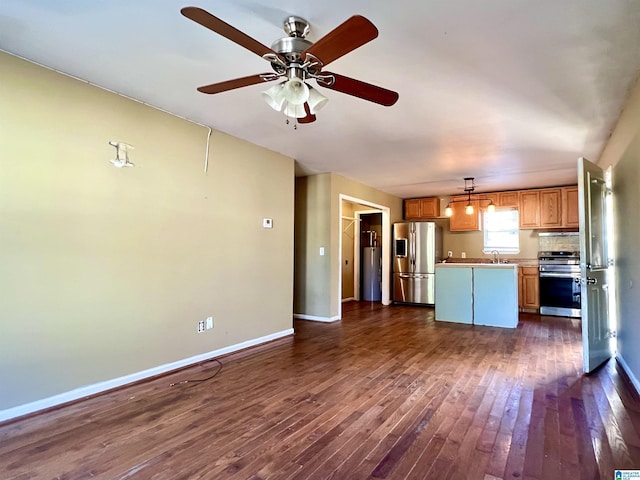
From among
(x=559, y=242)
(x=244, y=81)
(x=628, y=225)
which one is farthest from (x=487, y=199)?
(x=244, y=81)

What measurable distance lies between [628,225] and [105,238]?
4509 millimetres

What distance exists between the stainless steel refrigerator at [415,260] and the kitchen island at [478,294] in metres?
1.63

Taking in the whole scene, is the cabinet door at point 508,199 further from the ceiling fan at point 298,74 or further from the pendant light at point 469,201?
the ceiling fan at point 298,74

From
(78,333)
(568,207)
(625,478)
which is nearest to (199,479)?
(78,333)

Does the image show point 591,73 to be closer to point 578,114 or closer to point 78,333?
point 578,114

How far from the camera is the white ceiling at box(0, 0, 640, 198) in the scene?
6.23ft

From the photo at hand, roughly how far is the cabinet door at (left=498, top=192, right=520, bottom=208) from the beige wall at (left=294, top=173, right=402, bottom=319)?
11.0 feet

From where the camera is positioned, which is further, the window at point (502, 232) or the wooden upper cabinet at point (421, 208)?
the wooden upper cabinet at point (421, 208)

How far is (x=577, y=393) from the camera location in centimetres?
284

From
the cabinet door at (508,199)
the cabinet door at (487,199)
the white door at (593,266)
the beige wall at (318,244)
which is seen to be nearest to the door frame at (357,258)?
the beige wall at (318,244)

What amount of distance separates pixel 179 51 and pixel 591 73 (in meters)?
2.88

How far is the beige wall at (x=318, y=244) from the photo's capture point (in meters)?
5.65

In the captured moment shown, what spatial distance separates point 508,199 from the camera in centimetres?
704

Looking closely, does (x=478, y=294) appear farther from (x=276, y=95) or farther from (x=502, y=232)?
(x=276, y=95)
